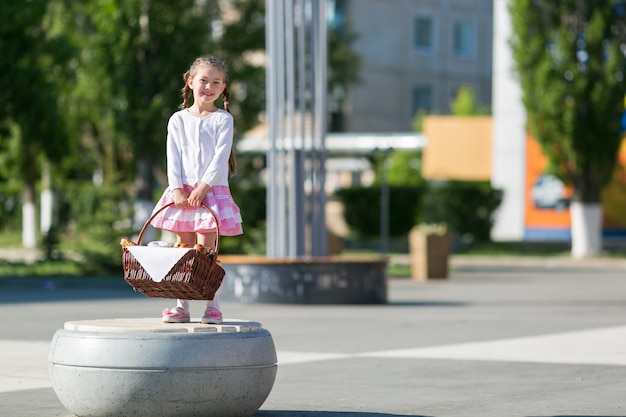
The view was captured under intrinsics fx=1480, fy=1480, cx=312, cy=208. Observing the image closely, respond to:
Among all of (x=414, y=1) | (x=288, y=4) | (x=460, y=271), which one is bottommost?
(x=460, y=271)

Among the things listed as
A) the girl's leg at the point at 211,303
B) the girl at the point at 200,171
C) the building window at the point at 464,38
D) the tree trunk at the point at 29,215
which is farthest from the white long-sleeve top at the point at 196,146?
the building window at the point at 464,38

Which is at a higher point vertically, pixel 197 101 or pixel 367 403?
pixel 197 101

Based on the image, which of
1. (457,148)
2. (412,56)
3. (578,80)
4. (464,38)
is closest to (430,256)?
(578,80)

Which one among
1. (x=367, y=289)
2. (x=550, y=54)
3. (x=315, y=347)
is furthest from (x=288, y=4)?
(x=550, y=54)

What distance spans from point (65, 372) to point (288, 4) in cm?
1290

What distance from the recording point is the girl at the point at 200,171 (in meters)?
8.35

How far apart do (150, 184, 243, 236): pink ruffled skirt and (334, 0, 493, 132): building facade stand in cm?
5134

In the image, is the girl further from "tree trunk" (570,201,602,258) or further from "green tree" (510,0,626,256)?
"tree trunk" (570,201,602,258)

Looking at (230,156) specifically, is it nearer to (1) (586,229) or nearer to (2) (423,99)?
(1) (586,229)

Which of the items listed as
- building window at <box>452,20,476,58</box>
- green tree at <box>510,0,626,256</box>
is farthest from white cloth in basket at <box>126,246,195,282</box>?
building window at <box>452,20,476,58</box>

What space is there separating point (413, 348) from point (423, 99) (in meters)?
51.6

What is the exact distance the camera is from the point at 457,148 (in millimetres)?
47938

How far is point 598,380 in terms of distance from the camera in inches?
412

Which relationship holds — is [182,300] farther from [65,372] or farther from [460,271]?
[460,271]
